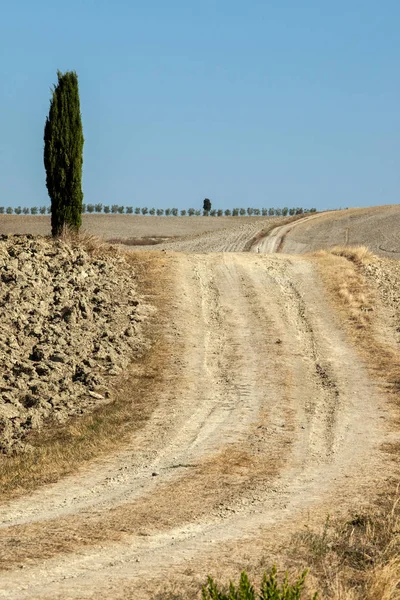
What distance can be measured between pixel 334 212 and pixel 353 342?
167 ft

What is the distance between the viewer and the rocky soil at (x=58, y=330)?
22.7 m

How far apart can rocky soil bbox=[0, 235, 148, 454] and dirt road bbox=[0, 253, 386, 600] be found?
177cm

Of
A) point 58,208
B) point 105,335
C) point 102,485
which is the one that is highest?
point 58,208

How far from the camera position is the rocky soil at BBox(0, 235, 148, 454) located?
74.5 ft

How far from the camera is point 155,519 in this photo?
47.5 ft

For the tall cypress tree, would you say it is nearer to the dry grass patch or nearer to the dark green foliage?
the dry grass patch

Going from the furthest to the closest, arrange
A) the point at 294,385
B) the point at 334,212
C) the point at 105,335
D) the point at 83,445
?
the point at 334,212 < the point at 105,335 < the point at 294,385 < the point at 83,445

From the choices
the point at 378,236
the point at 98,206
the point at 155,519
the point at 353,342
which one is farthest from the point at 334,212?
the point at 155,519

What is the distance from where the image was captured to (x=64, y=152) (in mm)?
36656

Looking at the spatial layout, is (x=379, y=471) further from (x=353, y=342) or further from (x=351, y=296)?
(x=351, y=296)

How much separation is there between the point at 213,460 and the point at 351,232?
50469mm

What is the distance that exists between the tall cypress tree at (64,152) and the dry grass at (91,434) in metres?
9.87

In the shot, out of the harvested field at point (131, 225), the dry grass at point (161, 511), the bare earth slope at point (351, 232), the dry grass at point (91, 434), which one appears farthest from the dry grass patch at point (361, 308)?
the harvested field at point (131, 225)

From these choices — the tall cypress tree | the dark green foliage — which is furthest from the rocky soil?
the dark green foliage
